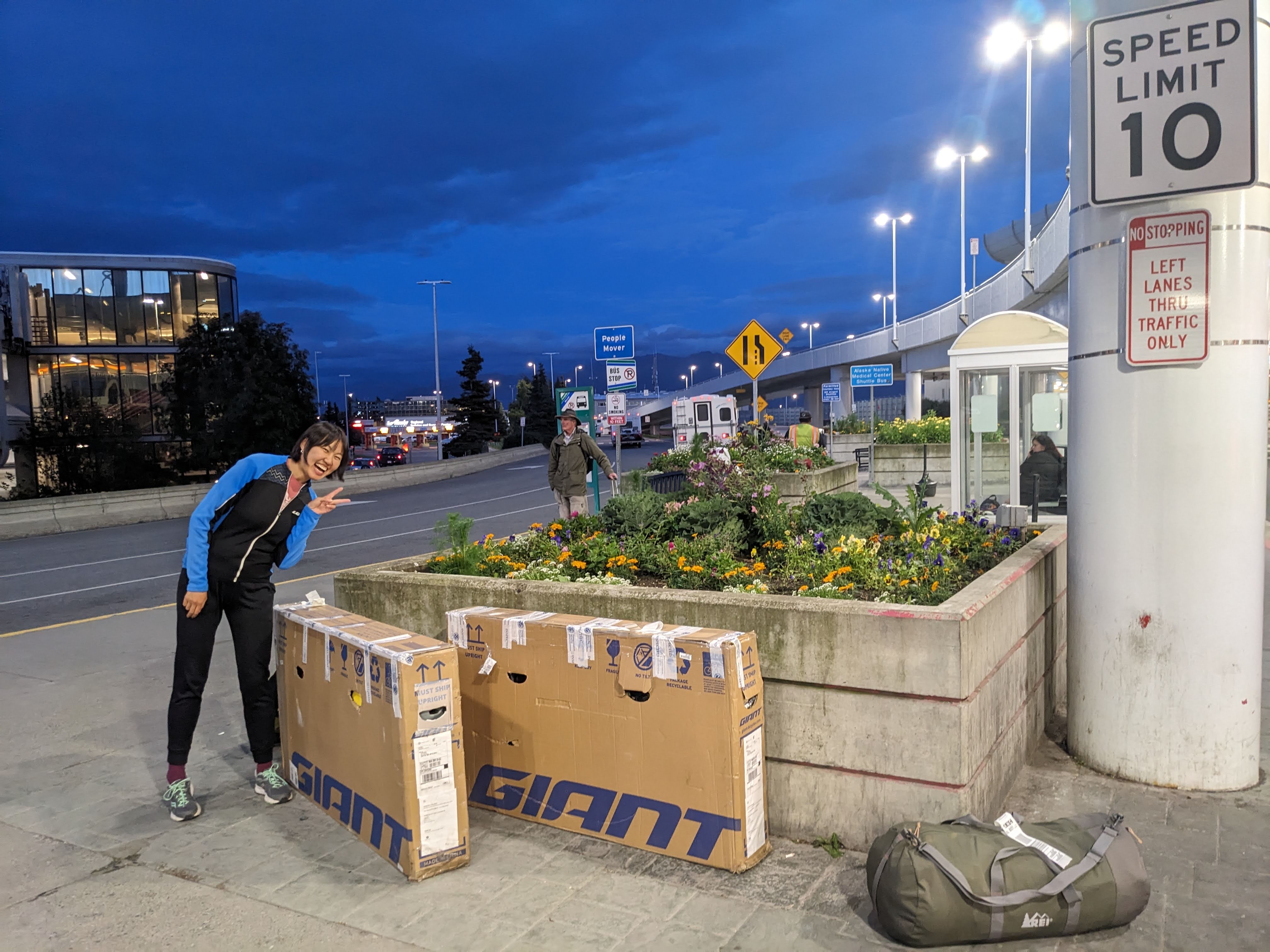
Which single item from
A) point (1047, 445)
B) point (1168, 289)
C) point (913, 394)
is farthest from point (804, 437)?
point (913, 394)

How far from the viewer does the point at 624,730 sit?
13.1 feet

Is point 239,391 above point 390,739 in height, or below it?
above

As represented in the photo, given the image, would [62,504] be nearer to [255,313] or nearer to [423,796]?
[255,313]

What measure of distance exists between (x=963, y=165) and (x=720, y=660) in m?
40.8

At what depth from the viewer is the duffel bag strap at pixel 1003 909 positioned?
323cm

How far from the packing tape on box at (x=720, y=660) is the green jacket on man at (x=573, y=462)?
27.7ft

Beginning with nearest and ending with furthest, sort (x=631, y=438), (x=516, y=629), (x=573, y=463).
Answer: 1. (x=516, y=629)
2. (x=573, y=463)
3. (x=631, y=438)

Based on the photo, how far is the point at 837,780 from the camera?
4062 mm

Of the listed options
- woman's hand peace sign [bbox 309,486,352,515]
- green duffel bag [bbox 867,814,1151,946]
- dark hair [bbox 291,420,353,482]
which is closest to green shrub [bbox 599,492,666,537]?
woman's hand peace sign [bbox 309,486,352,515]

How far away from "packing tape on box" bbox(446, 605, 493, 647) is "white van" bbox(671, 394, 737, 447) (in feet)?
57.4

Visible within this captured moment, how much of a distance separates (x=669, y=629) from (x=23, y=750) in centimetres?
436

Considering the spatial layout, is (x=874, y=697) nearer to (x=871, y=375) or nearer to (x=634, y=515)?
(x=634, y=515)

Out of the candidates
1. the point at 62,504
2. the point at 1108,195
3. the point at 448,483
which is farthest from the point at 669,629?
the point at 448,483

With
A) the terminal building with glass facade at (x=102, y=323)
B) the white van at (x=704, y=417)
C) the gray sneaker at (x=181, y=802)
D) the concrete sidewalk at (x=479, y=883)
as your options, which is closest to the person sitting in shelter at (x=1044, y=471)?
the concrete sidewalk at (x=479, y=883)
